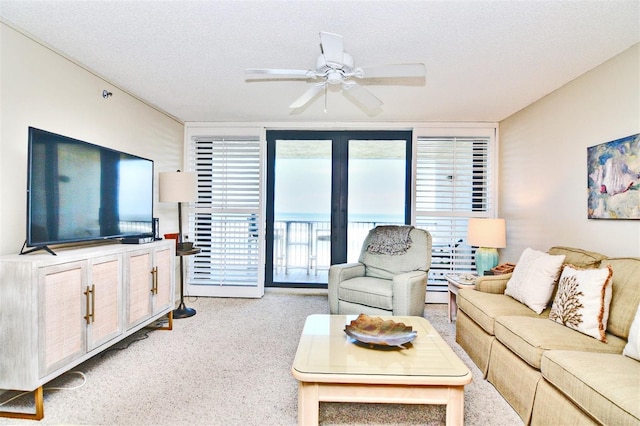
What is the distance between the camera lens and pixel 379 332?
2.06m

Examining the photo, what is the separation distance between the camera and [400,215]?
504 centimetres

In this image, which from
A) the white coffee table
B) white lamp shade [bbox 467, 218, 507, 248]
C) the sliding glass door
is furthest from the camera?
the sliding glass door

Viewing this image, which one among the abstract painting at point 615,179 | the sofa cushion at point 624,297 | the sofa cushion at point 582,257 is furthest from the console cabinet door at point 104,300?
the abstract painting at point 615,179

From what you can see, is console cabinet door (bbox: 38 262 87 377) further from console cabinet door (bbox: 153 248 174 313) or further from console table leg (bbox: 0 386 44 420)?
console cabinet door (bbox: 153 248 174 313)

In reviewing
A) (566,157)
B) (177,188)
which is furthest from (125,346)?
(566,157)

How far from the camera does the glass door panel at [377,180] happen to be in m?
4.88

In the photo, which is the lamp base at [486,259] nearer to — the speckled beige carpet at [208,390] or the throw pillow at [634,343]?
the speckled beige carpet at [208,390]

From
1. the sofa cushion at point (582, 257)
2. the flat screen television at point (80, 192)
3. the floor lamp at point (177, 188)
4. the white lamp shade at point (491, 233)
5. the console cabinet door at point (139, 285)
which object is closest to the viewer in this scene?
the flat screen television at point (80, 192)

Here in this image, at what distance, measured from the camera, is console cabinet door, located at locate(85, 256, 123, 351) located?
7.70 feet

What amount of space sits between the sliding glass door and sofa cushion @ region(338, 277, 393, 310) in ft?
4.18

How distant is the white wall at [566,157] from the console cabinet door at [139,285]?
12.6 ft

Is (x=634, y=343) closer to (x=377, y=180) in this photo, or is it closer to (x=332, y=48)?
(x=332, y=48)

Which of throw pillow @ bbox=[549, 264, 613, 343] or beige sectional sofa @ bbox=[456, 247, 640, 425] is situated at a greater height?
throw pillow @ bbox=[549, 264, 613, 343]

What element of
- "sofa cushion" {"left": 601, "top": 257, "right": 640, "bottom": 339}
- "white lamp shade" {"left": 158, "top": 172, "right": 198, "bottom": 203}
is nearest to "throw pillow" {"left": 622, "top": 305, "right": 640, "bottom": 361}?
"sofa cushion" {"left": 601, "top": 257, "right": 640, "bottom": 339}
